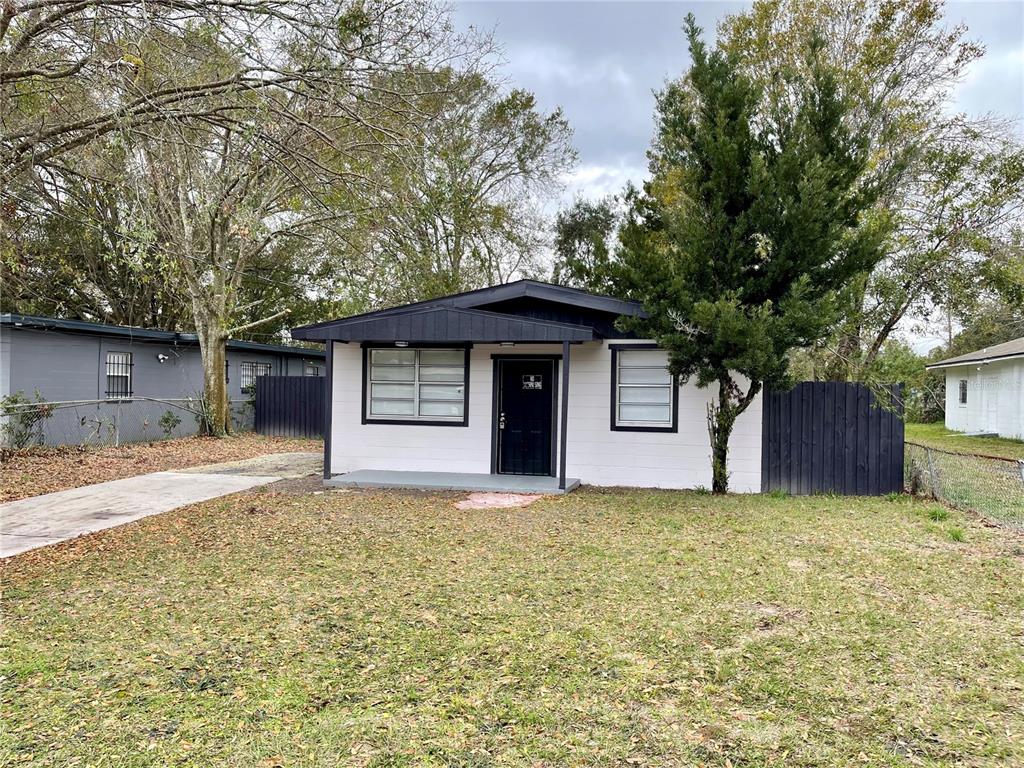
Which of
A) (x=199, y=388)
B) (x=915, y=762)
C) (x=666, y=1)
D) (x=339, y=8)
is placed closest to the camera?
(x=915, y=762)

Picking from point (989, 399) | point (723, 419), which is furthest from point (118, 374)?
point (989, 399)

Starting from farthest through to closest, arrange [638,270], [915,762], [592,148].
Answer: [592,148]
[638,270]
[915,762]

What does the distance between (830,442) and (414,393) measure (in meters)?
6.47

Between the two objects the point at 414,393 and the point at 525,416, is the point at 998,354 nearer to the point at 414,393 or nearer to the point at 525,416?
the point at 525,416

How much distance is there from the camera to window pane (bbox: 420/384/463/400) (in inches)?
428

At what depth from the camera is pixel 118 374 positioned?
16000 mm

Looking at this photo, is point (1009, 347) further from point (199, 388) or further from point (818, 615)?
point (199, 388)

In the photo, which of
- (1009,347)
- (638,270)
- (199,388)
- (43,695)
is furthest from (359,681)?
(1009,347)

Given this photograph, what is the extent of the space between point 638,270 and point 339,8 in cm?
464

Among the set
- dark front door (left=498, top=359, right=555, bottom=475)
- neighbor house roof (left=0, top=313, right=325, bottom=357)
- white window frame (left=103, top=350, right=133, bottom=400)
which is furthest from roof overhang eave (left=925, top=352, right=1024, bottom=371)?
white window frame (left=103, top=350, right=133, bottom=400)

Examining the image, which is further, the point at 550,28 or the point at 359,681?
the point at 550,28

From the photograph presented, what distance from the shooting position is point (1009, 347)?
20.5 metres

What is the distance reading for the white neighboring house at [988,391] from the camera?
64.3 feet

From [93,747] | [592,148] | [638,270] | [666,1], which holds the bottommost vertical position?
[93,747]
